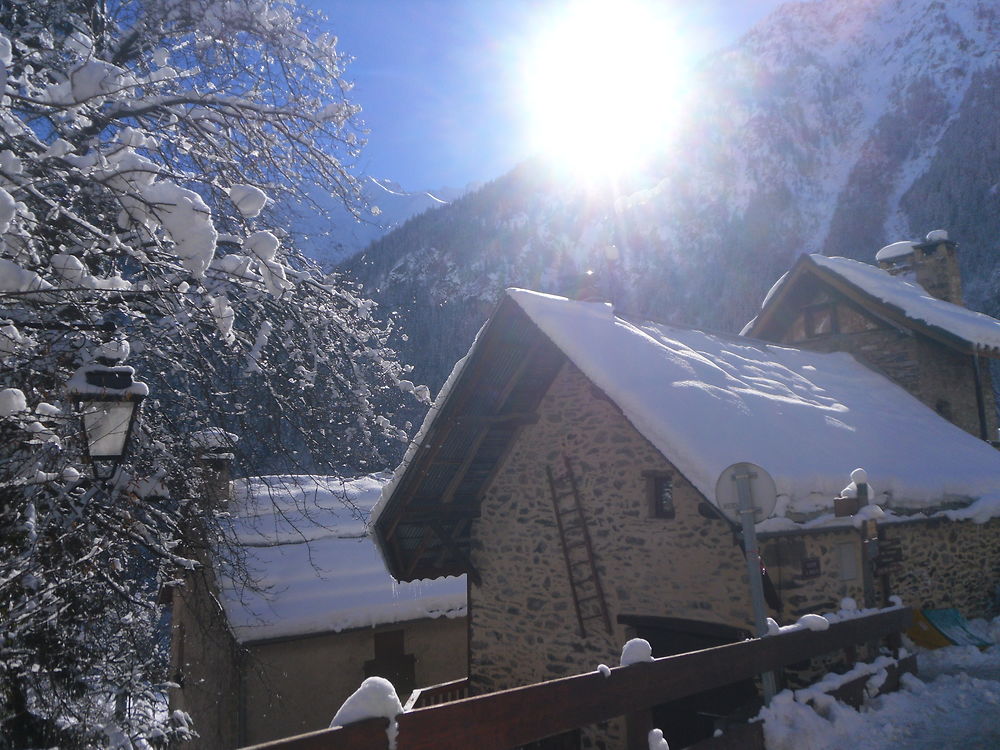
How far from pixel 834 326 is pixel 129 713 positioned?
556 inches

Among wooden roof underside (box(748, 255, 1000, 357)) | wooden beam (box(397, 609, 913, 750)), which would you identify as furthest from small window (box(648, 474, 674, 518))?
wooden roof underside (box(748, 255, 1000, 357))

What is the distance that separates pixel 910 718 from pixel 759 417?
3368mm

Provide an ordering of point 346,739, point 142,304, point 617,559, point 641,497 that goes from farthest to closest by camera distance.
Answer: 1. point 617,559
2. point 641,497
3. point 142,304
4. point 346,739

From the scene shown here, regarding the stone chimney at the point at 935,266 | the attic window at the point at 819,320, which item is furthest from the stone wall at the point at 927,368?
the stone chimney at the point at 935,266

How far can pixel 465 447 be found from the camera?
9.40 m

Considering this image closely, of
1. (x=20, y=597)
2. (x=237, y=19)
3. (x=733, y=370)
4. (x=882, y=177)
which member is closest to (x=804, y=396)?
(x=733, y=370)

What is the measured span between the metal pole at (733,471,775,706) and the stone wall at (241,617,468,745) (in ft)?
23.6

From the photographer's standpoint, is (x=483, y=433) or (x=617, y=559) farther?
(x=483, y=433)

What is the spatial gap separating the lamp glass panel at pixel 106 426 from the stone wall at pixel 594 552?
526 cm

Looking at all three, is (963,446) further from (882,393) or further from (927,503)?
(927,503)

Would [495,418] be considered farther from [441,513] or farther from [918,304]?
[918,304]

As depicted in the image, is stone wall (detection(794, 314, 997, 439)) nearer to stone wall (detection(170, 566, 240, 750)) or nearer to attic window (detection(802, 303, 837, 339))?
attic window (detection(802, 303, 837, 339))

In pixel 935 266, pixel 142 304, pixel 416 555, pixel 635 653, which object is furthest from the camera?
pixel 935 266

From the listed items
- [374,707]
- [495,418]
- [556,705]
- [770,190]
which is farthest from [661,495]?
[770,190]
